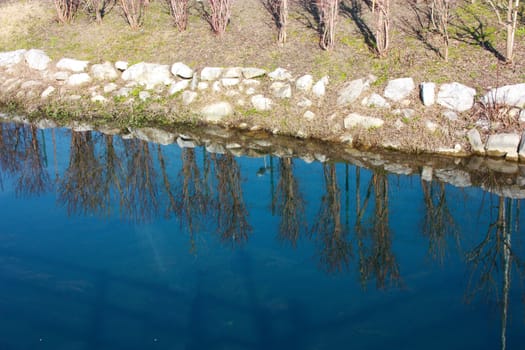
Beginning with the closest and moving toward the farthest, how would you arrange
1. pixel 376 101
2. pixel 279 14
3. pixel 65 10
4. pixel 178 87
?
pixel 376 101, pixel 178 87, pixel 279 14, pixel 65 10

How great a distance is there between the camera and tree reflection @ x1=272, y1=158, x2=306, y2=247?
26.6 ft

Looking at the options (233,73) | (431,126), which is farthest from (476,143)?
(233,73)

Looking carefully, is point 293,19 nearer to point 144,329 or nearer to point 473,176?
point 473,176

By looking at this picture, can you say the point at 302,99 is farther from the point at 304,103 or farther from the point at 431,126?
the point at 431,126

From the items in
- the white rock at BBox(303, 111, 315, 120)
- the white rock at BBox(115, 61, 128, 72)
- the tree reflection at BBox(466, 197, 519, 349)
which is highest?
the white rock at BBox(115, 61, 128, 72)

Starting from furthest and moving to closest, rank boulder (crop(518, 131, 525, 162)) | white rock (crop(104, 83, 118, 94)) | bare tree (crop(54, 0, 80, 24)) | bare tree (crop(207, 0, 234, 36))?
bare tree (crop(54, 0, 80, 24)) < bare tree (crop(207, 0, 234, 36)) < white rock (crop(104, 83, 118, 94)) < boulder (crop(518, 131, 525, 162))

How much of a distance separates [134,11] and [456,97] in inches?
328

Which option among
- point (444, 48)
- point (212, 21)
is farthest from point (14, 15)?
point (444, 48)

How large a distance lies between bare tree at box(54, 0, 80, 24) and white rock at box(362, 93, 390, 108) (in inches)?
349

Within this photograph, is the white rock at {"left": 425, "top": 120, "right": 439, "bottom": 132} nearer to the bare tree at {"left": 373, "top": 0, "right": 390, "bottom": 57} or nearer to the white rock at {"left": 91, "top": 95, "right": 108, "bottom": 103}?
the bare tree at {"left": 373, "top": 0, "right": 390, "bottom": 57}

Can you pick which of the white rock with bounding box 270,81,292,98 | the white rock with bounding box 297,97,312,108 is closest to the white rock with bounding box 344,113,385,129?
the white rock with bounding box 297,97,312,108

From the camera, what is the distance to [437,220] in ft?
26.9

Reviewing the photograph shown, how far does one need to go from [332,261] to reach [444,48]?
6.20 metres

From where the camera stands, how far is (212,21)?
45.2 feet
